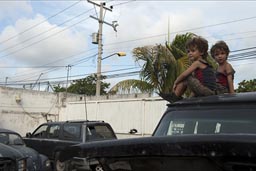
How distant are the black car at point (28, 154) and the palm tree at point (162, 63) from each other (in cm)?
574

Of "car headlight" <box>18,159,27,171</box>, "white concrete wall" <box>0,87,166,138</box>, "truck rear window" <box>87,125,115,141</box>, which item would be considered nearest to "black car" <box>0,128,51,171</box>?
"car headlight" <box>18,159,27,171</box>

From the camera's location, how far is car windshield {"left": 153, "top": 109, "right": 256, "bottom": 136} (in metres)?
3.27

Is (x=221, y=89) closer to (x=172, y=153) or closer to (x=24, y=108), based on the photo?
(x=172, y=153)

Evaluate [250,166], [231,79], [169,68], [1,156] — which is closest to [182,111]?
[231,79]

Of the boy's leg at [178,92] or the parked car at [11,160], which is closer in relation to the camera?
the boy's leg at [178,92]

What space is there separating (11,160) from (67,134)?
428 centimetres

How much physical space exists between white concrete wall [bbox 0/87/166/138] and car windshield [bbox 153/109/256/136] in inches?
576

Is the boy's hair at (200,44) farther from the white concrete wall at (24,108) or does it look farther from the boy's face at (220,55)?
the white concrete wall at (24,108)

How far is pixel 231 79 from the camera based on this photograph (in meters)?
4.62

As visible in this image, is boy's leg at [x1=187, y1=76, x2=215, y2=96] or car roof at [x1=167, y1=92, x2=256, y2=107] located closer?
car roof at [x1=167, y1=92, x2=256, y2=107]

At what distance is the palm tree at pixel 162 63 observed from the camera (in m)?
14.9

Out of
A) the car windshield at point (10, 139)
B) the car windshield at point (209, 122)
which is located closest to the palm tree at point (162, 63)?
the car windshield at point (10, 139)

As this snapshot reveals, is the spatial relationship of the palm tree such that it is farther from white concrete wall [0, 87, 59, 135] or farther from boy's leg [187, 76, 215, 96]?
white concrete wall [0, 87, 59, 135]

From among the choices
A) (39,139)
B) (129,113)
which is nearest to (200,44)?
(39,139)
